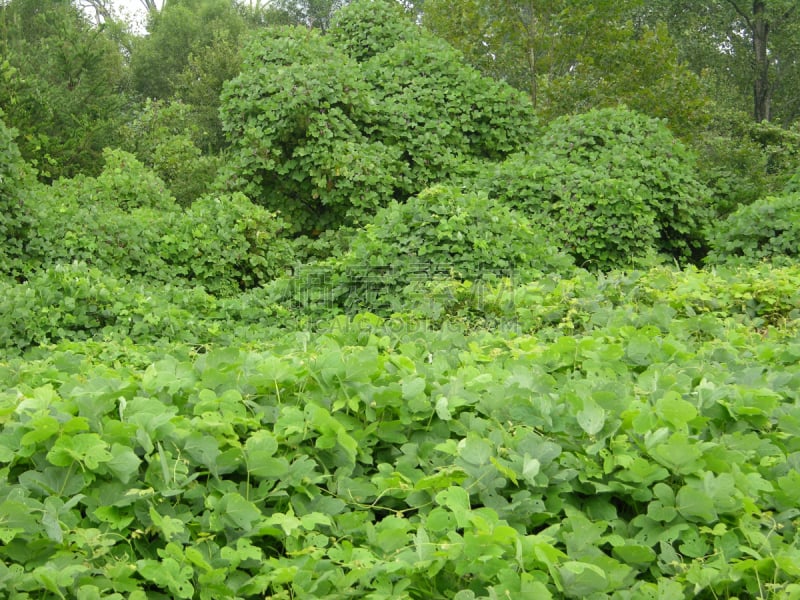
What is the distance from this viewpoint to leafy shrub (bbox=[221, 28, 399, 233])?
851cm

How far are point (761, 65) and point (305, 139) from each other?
1509cm

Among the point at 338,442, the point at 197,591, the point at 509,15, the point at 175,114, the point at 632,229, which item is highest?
the point at 509,15

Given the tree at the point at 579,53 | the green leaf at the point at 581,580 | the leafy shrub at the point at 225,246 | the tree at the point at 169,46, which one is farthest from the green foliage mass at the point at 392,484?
the tree at the point at 169,46

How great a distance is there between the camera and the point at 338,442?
6.41ft

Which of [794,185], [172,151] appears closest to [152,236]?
[794,185]

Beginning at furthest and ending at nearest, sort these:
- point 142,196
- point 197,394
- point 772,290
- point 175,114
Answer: point 175,114 < point 142,196 < point 772,290 < point 197,394

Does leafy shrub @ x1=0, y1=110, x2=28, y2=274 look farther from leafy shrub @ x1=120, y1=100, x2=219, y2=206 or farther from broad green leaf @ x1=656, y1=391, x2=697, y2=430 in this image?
broad green leaf @ x1=656, y1=391, x2=697, y2=430

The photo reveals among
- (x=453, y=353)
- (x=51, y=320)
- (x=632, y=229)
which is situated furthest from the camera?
(x=632, y=229)

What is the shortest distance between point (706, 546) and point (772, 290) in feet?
11.1

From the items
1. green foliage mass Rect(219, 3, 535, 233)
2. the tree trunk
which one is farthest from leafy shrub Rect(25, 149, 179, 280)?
the tree trunk

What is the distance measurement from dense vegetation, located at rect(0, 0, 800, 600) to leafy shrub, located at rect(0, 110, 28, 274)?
0.09 feet

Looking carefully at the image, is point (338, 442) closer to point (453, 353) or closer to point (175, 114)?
point (453, 353)

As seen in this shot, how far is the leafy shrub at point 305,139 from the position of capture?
27.9ft

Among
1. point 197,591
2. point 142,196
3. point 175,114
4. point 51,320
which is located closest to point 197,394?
point 197,591
